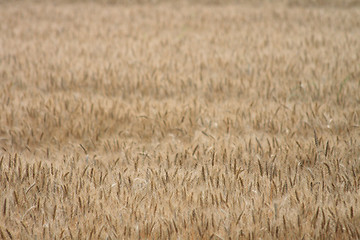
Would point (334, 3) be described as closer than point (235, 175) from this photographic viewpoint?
No

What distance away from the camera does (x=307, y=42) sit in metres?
6.15

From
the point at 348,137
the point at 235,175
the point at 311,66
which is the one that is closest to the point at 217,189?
the point at 235,175

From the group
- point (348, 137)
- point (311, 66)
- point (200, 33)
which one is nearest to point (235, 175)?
point (348, 137)

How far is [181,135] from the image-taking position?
3.23 meters

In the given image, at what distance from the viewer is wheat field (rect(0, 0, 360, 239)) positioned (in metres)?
1.95

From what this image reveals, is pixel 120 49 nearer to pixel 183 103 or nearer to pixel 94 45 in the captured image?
pixel 94 45

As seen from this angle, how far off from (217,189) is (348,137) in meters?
1.30

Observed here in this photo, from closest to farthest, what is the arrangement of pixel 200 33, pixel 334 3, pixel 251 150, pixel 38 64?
pixel 251 150, pixel 38 64, pixel 200 33, pixel 334 3

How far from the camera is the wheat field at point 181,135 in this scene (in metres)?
1.95

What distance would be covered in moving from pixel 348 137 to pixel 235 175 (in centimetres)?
109

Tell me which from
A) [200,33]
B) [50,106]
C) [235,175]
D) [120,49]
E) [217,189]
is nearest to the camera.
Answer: [217,189]

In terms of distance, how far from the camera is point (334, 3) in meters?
10.8

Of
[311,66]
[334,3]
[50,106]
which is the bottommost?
[50,106]

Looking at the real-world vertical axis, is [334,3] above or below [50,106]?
above
